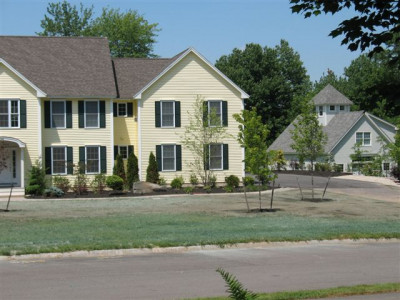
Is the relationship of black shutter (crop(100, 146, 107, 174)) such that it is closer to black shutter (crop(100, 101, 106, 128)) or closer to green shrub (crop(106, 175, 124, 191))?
black shutter (crop(100, 101, 106, 128))

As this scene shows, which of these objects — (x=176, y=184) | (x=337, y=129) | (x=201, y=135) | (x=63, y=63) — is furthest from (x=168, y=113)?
(x=337, y=129)

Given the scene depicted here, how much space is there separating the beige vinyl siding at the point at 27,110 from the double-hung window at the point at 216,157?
1076 centimetres

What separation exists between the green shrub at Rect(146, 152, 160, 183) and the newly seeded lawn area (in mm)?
5703

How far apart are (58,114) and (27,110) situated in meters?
1.90

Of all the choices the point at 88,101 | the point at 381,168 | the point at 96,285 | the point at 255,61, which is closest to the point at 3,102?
the point at 88,101

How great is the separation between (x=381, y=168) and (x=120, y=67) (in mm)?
26114

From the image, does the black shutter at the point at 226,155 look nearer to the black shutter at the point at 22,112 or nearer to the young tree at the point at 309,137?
the young tree at the point at 309,137

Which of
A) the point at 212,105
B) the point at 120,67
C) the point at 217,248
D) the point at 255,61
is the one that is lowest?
the point at 217,248

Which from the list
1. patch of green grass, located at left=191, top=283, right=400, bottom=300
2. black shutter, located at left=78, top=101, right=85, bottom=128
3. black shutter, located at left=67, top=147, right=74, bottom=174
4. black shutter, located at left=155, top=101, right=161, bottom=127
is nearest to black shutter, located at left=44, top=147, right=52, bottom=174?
black shutter, located at left=67, top=147, right=74, bottom=174

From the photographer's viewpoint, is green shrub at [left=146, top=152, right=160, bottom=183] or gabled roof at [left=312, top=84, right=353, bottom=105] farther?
gabled roof at [left=312, top=84, right=353, bottom=105]

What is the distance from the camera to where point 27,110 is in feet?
118

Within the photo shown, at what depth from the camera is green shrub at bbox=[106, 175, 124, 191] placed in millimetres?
35188

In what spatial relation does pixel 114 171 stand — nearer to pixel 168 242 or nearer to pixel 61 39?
pixel 61 39

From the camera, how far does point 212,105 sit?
38750mm
